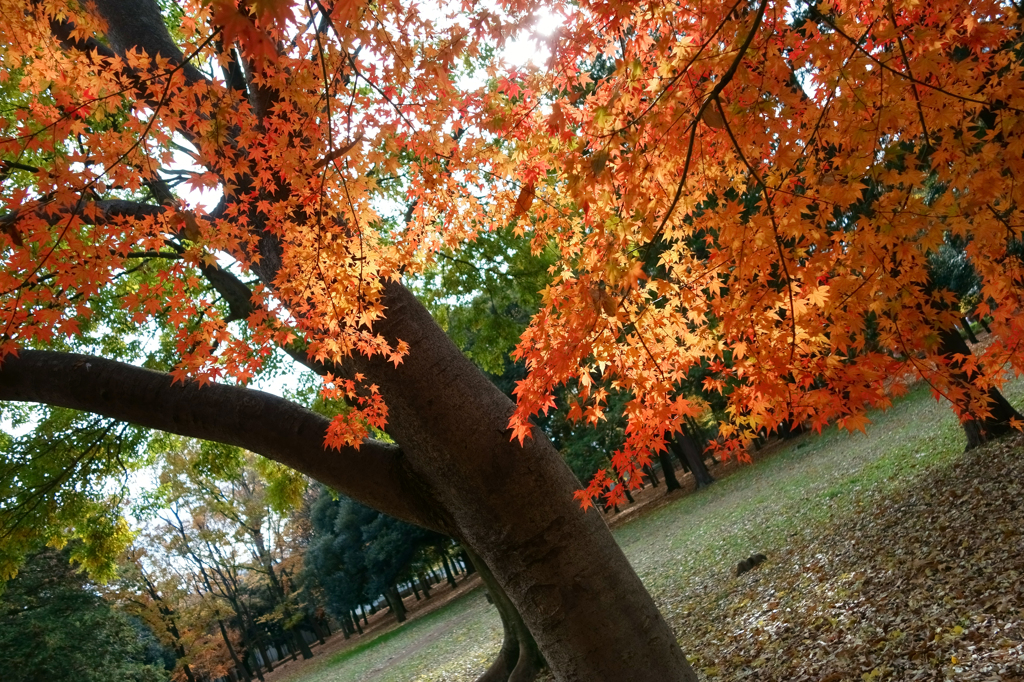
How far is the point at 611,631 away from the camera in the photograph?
378cm

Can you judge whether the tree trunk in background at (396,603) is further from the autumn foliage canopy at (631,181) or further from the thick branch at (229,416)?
the autumn foliage canopy at (631,181)

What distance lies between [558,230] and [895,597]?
403 cm

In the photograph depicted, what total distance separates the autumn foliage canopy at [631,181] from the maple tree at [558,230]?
25 millimetres

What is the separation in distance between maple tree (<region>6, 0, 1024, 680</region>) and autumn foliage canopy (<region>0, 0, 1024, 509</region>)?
25 mm

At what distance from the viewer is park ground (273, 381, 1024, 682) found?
4.42 m

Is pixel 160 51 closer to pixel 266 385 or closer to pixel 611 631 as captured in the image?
pixel 611 631

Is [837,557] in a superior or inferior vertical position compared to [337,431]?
inferior

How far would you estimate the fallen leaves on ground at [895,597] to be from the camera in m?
4.25

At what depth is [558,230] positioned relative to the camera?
5203mm

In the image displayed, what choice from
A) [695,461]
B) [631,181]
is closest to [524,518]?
[631,181]

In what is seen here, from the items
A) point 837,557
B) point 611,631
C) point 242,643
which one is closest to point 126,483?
point 611,631

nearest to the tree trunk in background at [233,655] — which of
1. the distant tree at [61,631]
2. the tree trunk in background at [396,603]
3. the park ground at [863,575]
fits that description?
the tree trunk in background at [396,603]

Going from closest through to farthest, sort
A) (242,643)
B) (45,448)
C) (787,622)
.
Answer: (787,622) → (45,448) → (242,643)

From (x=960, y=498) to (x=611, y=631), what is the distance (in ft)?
16.9
